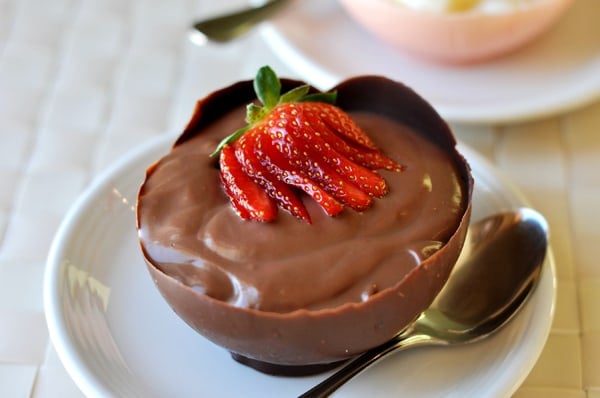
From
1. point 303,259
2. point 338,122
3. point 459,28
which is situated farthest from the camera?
point 459,28

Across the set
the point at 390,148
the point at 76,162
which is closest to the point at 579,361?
the point at 390,148

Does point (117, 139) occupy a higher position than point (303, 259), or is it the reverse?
point (303, 259)

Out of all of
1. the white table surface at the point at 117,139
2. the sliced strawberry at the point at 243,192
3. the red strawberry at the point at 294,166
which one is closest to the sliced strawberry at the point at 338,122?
the red strawberry at the point at 294,166

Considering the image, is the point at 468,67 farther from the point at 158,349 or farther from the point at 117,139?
the point at 158,349

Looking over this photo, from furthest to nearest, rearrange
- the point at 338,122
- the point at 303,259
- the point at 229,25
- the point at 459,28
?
the point at 229,25 → the point at 459,28 → the point at 338,122 → the point at 303,259

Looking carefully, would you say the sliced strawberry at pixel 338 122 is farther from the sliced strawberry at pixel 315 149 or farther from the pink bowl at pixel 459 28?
the pink bowl at pixel 459 28

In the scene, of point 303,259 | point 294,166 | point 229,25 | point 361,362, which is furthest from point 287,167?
point 229,25
